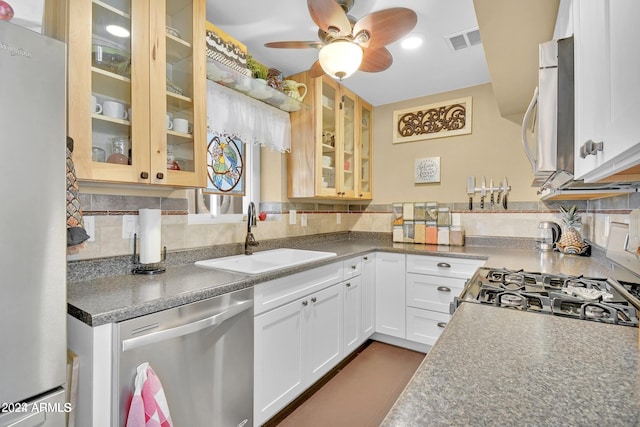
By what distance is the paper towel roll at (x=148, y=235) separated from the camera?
156 centimetres

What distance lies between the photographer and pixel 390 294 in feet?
8.89

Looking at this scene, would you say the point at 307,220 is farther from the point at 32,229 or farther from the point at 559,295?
the point at 32,229

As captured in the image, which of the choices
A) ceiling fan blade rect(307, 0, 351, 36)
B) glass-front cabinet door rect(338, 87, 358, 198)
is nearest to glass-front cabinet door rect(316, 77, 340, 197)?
glass-front cabinet door rect(338, 87, 358, 198)

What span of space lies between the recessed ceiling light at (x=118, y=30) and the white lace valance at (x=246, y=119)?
1.94 feet

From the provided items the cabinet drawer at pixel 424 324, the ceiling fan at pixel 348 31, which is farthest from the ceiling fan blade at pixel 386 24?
the cabinet drawer at pixel 424 324

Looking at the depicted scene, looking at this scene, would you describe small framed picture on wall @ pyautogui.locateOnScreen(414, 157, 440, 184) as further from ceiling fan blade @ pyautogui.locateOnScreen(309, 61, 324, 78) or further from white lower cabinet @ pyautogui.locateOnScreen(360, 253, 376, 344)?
ceiling fan blade @ pyautogui.locateOnScreen(309, 61, 324, 78)

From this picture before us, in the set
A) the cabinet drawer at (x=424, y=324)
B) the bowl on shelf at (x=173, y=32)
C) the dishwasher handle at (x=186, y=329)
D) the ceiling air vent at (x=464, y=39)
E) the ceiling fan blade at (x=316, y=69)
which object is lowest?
→ the cabinet drawer at (x=424, y=324)

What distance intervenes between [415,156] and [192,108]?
2.29m

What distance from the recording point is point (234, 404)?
4.74ft

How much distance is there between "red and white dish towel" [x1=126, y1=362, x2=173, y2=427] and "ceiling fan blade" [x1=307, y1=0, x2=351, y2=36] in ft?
5.40

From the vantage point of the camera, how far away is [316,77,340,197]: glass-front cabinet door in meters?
2.73

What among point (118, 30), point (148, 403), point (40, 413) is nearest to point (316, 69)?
point (118, 30)

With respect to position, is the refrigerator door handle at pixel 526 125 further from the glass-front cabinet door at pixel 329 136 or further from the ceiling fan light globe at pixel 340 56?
the glass-front cabinet door at pixel 329 136

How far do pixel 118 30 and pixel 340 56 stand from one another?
1.03 metres
